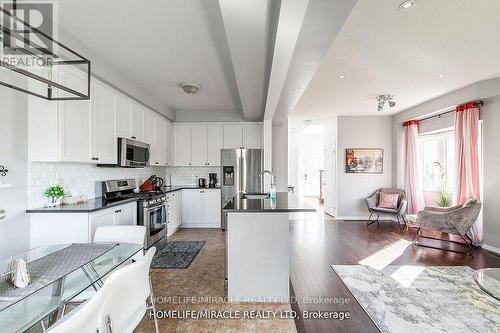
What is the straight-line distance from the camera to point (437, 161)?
17.9 ft

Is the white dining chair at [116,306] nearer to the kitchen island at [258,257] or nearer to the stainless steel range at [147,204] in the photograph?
the kitchen island at [258,257]

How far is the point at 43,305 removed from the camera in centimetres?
110

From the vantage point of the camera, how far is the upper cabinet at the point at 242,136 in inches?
227

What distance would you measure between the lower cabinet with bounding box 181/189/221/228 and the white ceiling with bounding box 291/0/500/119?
2.90m

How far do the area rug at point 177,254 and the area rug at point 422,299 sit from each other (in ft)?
6.79

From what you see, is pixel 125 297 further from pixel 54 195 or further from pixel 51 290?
pixel 54 195

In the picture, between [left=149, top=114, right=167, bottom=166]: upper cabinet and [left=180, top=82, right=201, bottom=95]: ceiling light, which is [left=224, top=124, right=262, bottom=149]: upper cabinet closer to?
[left=149, top=114, right=167, bottom=166]: upper cabinet

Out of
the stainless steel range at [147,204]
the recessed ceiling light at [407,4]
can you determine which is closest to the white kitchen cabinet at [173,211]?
the stainless steel range at [147,204]

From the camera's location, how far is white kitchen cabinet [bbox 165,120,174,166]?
5.40 meters

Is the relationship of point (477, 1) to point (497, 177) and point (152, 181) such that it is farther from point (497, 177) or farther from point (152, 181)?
point (152, 181)

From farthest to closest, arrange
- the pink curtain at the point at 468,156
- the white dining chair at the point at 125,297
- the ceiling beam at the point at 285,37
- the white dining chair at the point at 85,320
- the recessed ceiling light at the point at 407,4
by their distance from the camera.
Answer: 1. the pink curtain at the point at 468,156
2. the recessed ceiling light at the point at 407,4
3. the ceiling beam at the point at 285,37
4. the white dining chair at the point at 125,297
5. the white dining chair at the point at 85,320

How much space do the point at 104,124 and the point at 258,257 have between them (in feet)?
8.69

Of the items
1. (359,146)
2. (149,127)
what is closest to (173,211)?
(149,127)

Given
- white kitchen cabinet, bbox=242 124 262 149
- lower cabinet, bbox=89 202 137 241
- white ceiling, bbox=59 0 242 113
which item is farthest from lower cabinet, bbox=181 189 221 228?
white ceiling, bbox=59 0 242 113
